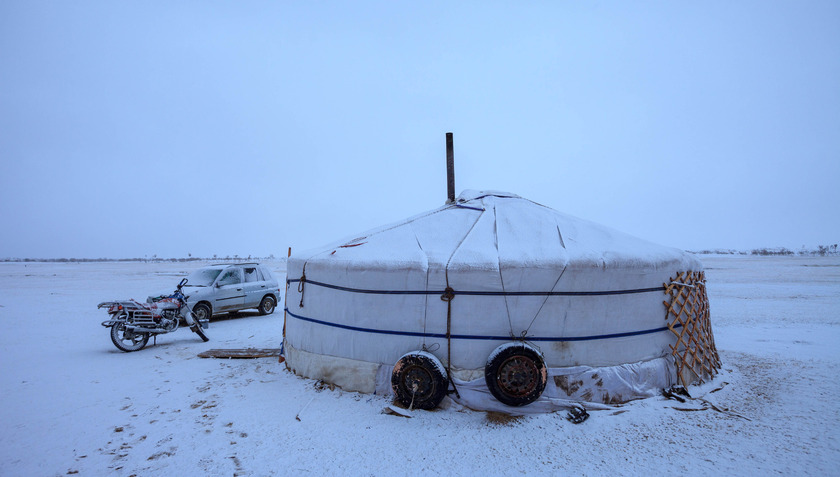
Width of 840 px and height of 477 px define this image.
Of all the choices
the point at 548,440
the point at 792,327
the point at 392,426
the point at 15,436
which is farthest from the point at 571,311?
the point at 792,327

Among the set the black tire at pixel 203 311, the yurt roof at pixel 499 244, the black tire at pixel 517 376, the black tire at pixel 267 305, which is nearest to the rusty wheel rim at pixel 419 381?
the black tire at pixel 517 376

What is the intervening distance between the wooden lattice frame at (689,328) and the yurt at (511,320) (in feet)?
0.07

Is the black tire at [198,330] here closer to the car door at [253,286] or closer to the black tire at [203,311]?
the black tire at [203,311]

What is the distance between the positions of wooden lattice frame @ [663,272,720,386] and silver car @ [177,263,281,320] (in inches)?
366

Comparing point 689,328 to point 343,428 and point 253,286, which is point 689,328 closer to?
point 343,428

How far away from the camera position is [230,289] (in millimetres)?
9898

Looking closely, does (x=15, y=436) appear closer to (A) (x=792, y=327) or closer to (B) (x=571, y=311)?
(B) (x=571, y=311)

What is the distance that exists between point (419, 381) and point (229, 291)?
25.4 feet

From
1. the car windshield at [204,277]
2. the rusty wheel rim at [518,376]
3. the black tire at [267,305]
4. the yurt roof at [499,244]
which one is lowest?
the black tire at [267,305]

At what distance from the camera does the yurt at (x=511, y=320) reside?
4004mm

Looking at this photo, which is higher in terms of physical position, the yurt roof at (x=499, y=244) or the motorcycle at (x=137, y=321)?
the yurt roof at (x=499, y=244)

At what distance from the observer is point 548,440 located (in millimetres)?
3434

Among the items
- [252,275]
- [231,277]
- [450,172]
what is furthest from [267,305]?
[450,172]

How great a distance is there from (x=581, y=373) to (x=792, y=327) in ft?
26.2
